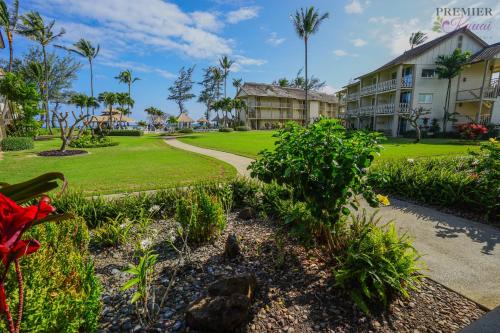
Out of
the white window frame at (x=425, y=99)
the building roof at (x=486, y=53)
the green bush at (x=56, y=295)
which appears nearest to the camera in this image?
the green bush at (x=56, y=295)

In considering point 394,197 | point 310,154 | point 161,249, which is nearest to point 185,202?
point 161,249

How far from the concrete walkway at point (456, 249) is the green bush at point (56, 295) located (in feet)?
12.0

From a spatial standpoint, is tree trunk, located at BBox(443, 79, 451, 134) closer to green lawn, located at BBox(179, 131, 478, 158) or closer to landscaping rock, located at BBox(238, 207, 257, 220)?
green lawn, located at BBox(179, 131, 478, 158)

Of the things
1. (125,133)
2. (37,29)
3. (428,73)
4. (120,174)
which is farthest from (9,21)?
(428,73)

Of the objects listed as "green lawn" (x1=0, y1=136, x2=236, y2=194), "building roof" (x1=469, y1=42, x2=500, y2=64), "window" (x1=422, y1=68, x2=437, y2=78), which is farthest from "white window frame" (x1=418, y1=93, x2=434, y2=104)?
"green lawn" (x1=0, y1=136, x2=236, y2=194)

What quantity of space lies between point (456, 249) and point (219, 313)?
12.5ft

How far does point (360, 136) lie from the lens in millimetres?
3016

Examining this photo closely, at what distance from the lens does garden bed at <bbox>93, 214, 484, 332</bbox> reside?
7.56ft

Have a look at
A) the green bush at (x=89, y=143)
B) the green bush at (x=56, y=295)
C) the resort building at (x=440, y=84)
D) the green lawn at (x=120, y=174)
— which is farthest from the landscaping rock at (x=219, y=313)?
the resort building at (x=440, y=84)

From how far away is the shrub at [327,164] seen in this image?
8.80 feet

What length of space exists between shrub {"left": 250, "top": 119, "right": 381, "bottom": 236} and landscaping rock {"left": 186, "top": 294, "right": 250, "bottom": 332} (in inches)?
55.0

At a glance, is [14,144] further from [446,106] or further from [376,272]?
[446,106]

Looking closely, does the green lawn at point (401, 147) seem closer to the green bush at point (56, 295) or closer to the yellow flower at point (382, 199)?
the yellow flower at point (382, 199)

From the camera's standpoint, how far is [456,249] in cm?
379
